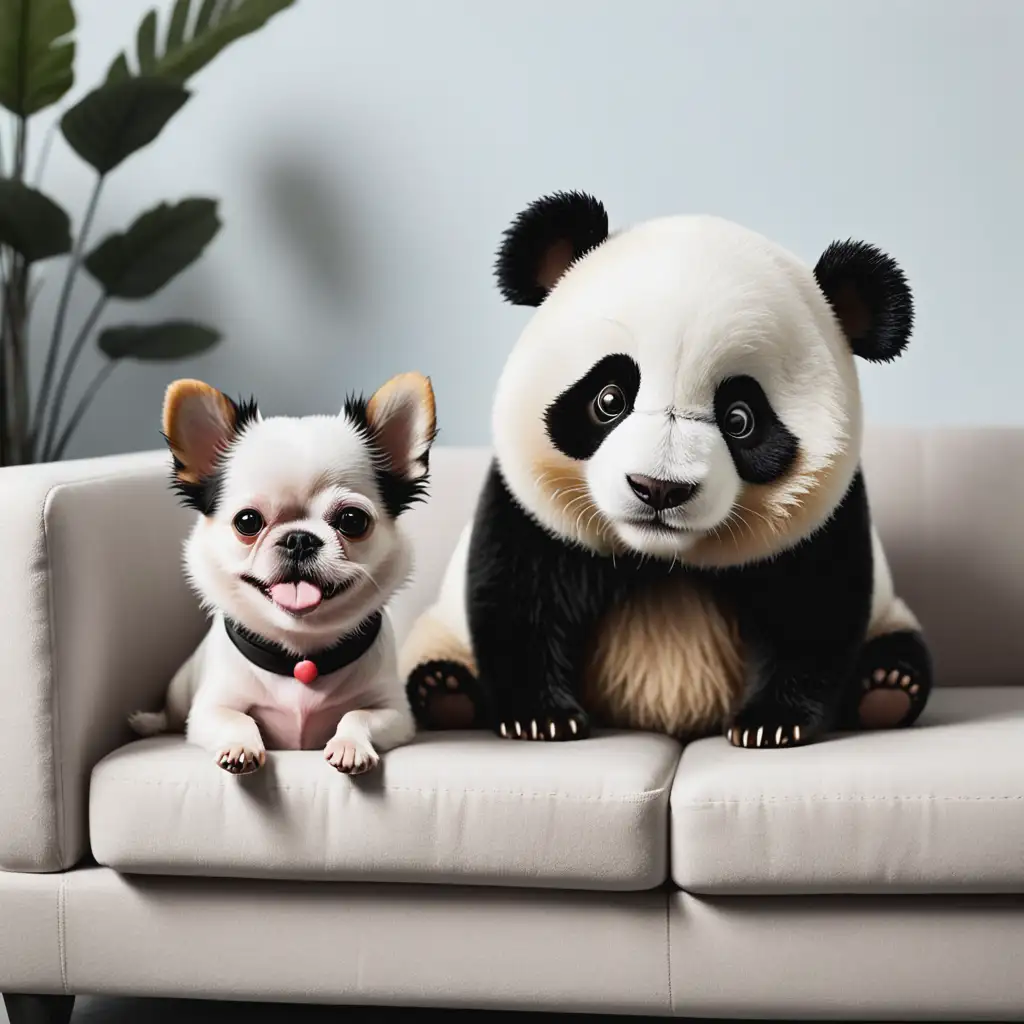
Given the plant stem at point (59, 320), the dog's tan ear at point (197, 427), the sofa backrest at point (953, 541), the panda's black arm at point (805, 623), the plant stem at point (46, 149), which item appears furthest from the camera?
the plant stem at point (46, 149)

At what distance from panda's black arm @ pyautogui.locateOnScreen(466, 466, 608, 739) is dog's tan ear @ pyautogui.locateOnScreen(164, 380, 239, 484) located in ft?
1.29

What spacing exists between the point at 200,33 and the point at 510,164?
63 centimetres

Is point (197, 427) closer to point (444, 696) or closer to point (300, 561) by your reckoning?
point (300, 561)

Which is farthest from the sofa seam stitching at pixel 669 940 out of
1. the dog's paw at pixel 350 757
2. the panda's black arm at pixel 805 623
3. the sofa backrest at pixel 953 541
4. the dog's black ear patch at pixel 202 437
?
the sofa backrest at pixel 953 541

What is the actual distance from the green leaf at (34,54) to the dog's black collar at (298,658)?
55.6 inches

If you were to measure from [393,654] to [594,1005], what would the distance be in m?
0.49

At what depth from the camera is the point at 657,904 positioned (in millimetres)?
1616

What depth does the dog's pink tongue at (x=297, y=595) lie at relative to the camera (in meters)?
1.60

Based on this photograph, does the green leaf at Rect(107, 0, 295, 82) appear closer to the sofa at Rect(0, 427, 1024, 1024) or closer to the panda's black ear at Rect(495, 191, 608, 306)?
→ the panda's black ear at Rect(495, 191, 608, 306)

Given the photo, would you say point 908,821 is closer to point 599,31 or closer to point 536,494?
point 536,494

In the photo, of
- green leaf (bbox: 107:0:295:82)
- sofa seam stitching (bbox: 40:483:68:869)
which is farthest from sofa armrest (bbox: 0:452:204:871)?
green leaf (bbox: 107:0:295:82)

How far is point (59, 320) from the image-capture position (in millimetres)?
2832

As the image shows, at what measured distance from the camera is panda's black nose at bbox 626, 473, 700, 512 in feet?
5.34

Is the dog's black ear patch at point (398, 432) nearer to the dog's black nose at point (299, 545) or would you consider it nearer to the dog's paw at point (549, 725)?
the dog's black nose at point (299, 545)
